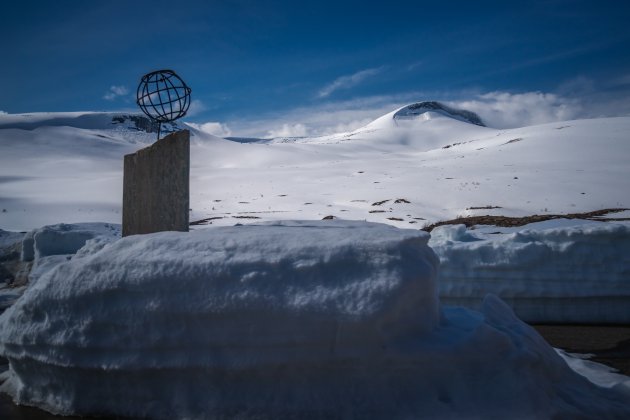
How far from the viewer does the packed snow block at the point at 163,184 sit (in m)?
4.11

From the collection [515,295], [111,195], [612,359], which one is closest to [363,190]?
[111,195]

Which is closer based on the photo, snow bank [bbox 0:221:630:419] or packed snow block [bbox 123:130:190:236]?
snow bank [bbox 0:221:630:419]

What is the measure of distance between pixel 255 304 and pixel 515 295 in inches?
172

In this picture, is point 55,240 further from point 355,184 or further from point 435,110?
point 435,110

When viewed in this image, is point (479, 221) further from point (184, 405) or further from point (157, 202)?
point (184, 405)

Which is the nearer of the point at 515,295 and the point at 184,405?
the point at 184,405

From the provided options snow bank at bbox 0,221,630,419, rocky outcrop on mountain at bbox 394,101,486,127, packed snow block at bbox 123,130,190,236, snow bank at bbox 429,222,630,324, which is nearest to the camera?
snow bank at bbox 0,221,630,419

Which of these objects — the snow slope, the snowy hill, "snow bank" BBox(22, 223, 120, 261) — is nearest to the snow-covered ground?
the snow slope

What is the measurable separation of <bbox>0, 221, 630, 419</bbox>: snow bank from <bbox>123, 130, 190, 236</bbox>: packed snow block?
1172 millimetres

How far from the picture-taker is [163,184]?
13.6 feet

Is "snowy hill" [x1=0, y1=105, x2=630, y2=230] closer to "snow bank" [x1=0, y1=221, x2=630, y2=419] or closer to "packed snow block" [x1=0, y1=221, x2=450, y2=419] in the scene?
"snow bank" [x1=0, y1=221, x2=630, y2=419]

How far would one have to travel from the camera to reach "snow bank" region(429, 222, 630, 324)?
5.65m

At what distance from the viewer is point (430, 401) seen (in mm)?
2531

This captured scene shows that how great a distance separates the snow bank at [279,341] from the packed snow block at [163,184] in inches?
46.1
